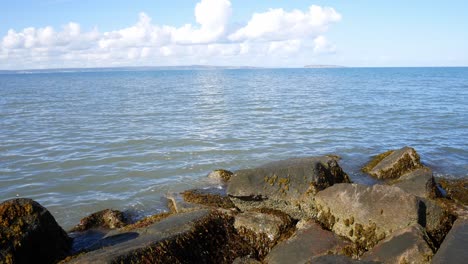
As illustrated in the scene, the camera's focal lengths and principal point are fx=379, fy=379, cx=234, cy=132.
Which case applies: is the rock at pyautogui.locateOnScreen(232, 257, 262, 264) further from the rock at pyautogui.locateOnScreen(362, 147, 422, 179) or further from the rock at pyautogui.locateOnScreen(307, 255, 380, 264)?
the rock at pyautogui.locateOnScreen(362, 147, 422, 179)

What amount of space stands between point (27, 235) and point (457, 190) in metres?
11.1

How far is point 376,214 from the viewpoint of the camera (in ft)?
24.0

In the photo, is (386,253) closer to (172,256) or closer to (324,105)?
(172,256)

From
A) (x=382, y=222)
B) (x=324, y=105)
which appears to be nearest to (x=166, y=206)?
(x=382, y=222)

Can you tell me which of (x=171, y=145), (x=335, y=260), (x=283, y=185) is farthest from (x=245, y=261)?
(x=171, y=145)

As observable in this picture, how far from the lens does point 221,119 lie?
2758 cm

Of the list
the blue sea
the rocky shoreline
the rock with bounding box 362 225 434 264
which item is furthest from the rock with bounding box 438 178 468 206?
the rock with bounding box 362 225 434 264

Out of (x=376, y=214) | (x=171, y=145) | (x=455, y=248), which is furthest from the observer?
(x=171, y=145)

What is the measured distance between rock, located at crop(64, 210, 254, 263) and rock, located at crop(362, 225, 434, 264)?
2367mm

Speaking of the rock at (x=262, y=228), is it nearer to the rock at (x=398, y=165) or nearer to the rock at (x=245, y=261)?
the rock at (x=245, y=261)

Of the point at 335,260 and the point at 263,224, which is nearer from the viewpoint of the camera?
the point at 335,260

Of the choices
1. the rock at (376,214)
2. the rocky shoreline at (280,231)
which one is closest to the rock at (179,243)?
the rocky shoreline at (280,231)

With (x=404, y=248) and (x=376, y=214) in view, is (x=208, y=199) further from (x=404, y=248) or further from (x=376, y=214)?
(x=404, y=248)

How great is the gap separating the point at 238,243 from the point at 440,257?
11.5 ft
